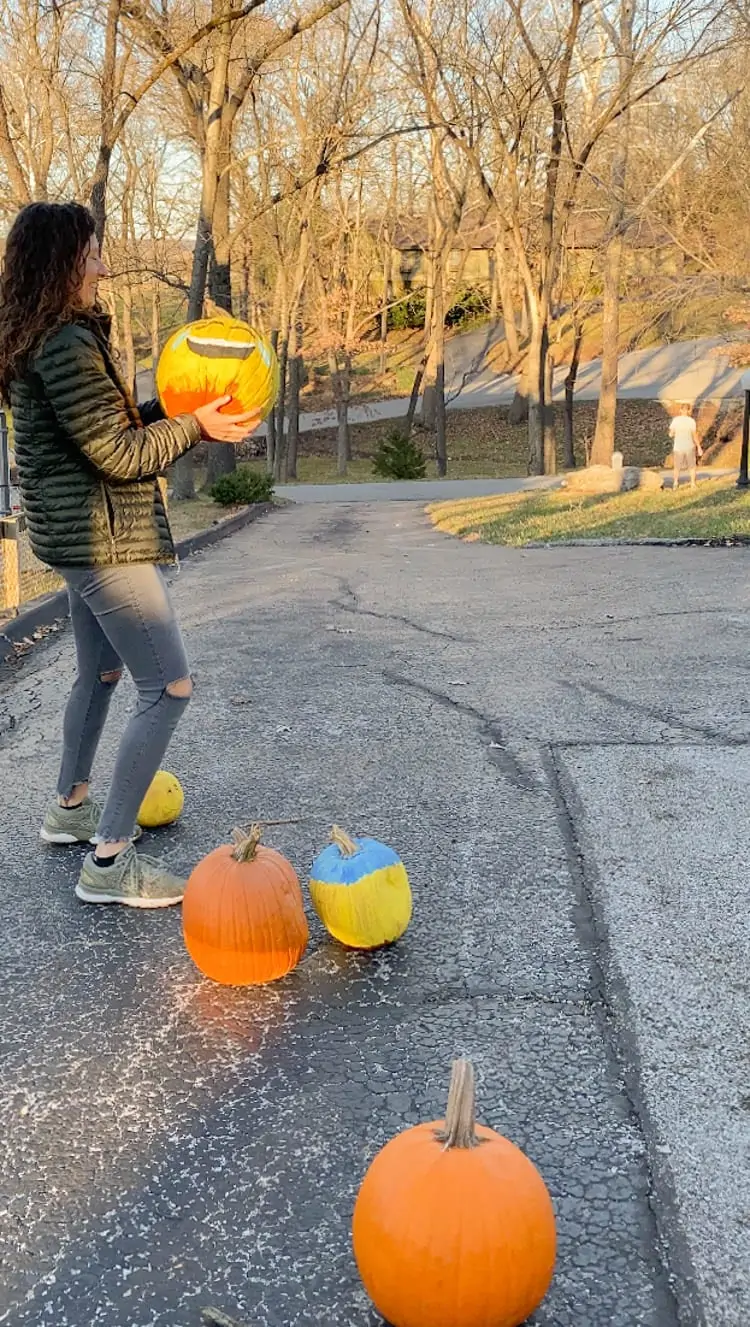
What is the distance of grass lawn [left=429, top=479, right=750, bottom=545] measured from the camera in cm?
1437

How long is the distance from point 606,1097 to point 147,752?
176 centimetres

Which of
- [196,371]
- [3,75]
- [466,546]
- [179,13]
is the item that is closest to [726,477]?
[466,546]

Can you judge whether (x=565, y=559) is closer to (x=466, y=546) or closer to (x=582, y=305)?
(x=466, y=546)

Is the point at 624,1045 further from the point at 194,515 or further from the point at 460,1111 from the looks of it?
the point at 194,515

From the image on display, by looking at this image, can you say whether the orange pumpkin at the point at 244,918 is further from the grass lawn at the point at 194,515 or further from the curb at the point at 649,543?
the grass lawn at the point at 194,515

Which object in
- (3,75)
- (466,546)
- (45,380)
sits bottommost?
(466,546)

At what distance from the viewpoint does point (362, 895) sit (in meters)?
3.25

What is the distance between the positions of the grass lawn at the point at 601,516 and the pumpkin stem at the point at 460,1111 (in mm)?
12067

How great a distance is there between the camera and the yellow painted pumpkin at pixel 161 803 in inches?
168

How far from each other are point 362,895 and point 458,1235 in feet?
4.67

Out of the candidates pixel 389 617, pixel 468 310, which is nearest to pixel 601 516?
pixel 389 617

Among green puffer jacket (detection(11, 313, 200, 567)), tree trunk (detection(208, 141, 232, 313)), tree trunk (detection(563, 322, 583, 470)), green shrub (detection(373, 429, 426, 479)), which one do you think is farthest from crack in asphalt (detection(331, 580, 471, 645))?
tree trunk (detection(563, 322, 583, 470))

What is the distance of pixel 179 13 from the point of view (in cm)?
2020

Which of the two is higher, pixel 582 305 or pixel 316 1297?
pixel 582 305
